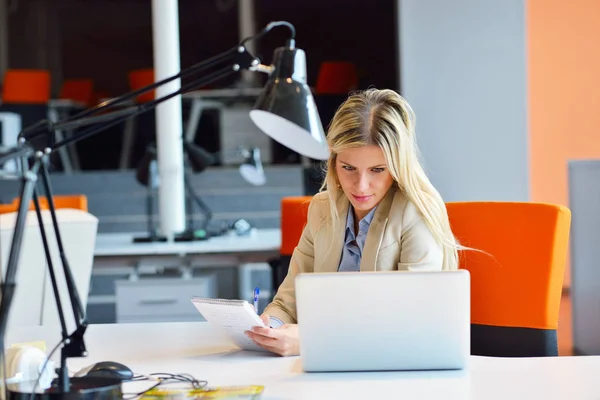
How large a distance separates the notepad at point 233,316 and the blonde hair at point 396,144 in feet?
1.69

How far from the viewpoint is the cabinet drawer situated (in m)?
4.13

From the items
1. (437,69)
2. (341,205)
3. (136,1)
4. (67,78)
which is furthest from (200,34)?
(341,205)

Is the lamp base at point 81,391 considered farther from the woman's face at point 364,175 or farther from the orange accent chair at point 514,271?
the orange accent chair at point 514,271

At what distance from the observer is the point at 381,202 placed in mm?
2201

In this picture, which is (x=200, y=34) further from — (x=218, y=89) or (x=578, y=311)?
(x=578, y=311)

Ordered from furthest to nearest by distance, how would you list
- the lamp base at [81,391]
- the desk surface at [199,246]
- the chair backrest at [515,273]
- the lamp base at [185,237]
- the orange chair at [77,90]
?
the orange chair at [77,90] < the lamp base at [185,237] < the desk surface at [199,246] < the chair backrest at [515,273] < the lamp base at [81,391]

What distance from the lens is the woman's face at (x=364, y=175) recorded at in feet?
6.97

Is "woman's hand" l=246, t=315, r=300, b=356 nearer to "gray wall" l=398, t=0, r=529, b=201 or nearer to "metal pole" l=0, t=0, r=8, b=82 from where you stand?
"gray wall" l=398, t=0, r=529, b=201

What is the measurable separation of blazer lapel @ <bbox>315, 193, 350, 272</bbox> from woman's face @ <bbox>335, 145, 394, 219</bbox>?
4.1 inches

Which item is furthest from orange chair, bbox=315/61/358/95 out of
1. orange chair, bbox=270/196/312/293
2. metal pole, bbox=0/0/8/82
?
orange chair, bbox=270/196/312/293

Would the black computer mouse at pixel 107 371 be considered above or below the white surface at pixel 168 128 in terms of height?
below

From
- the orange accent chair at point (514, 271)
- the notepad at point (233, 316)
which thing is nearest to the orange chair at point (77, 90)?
the orange accent chair at point (514, 271)

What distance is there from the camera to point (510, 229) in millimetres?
2160

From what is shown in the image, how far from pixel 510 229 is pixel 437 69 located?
325 centimetres
